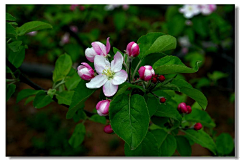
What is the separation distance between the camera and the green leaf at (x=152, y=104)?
897 mm

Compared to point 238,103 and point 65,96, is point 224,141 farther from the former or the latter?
point 65,96

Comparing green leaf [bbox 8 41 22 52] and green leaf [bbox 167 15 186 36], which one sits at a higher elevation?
green leaf [bbox 167 15 186 36]

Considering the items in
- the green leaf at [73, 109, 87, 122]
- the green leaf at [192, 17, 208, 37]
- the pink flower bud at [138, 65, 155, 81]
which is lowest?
the green leaf at [73, 109, 87, 122]

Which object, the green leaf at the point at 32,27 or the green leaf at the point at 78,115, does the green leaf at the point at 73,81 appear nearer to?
the green leaf at the point at 78,115

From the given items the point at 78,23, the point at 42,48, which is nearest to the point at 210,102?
the point at 78,23

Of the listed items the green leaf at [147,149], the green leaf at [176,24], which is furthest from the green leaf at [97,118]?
the green leaf at [176,24]

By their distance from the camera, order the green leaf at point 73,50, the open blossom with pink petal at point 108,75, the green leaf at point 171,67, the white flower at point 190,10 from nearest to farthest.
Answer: the green leaf at point 171,67 < the open blossom with pink petal at point 108,75 < the white flower at point 190,10 < the green leaf at point 73,50

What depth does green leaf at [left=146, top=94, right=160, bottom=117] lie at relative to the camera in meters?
0.90

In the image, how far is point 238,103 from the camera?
185cm

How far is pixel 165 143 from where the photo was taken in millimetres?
1164

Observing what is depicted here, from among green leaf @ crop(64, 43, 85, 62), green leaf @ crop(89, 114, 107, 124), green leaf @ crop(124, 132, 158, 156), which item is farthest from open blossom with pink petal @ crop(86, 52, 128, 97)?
green leaf @ crop(64, 43, 85, 62)

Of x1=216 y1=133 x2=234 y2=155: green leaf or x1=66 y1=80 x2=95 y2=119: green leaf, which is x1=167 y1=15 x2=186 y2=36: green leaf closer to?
x1=216 y1=133 x2=234 y2=155: green leaf

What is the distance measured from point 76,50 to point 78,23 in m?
0.58

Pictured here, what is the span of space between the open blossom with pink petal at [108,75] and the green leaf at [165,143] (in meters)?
0.45
